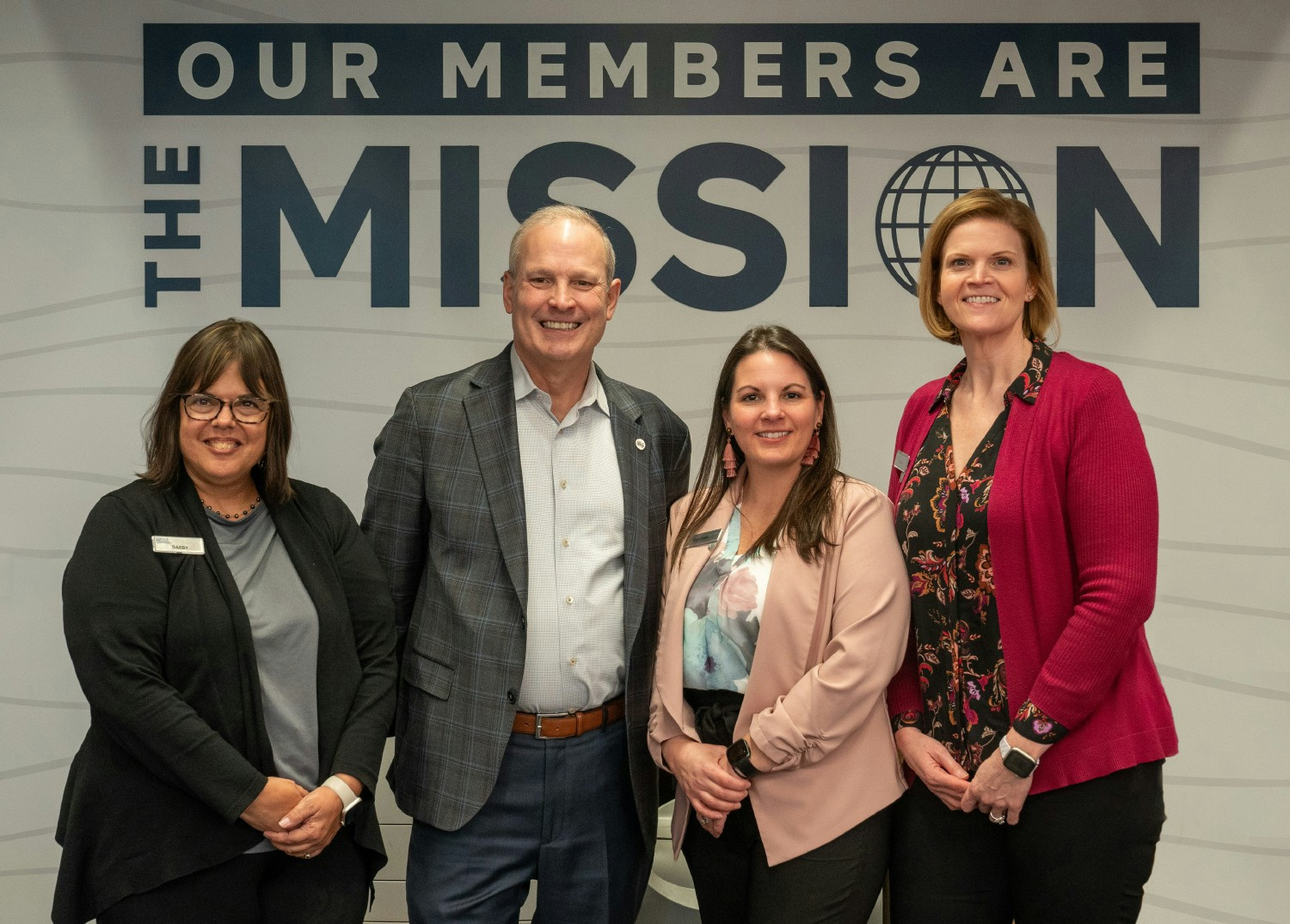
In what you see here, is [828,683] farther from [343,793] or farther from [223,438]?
[223,438]

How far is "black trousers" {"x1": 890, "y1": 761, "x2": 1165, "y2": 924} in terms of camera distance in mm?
1939

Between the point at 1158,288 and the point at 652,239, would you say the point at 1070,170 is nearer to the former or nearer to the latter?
the point at 1158,288

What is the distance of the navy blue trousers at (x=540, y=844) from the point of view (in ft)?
7.41

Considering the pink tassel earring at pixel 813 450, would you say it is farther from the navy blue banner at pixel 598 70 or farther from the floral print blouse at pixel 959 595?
the navy blue banner at pixel 598 70

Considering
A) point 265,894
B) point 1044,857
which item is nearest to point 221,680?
point 265,894

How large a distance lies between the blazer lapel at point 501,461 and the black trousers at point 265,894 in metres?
0.64

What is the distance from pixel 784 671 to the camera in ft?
6.87

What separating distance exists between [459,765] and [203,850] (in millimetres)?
496

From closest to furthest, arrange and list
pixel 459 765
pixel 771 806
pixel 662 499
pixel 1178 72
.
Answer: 1. pixel 771 806
2. pixel 459 765
3. pixel 662 499
4. pixel 1178 72

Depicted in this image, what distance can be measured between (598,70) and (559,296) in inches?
62.5

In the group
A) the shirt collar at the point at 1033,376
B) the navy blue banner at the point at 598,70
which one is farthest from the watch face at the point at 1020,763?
the navy blue banner at the point at 598,70

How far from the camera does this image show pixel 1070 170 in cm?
355

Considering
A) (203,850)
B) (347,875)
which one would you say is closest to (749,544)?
(347,875)

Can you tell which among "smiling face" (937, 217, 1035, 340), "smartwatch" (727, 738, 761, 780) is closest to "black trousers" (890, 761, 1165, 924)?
"smartwatch" (727, 738, 761, 780)
